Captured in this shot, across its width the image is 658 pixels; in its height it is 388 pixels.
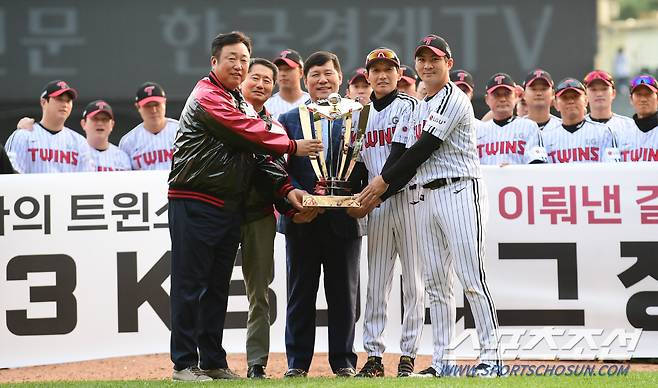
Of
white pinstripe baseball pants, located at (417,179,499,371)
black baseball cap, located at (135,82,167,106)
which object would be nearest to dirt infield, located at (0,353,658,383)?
white pinstripe baseball pants, located at (417,179,499,371)

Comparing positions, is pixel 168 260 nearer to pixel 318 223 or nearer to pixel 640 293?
pixel 318 223

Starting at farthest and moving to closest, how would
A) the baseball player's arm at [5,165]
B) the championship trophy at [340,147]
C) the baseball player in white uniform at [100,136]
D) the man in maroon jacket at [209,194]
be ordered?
the baseball player in white uniform at [100,136] → the baseball player's arm at [5,165] → the championship trophy at [340,147] → the man in maroon jacket at [209,194]

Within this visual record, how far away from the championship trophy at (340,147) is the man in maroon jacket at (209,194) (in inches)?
7.2

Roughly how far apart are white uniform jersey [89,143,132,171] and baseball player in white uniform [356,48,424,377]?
289cm

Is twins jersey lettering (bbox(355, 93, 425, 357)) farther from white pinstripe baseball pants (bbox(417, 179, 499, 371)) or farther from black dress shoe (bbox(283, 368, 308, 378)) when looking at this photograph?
black dress shoe (bbox(283, 368, 308, 378))

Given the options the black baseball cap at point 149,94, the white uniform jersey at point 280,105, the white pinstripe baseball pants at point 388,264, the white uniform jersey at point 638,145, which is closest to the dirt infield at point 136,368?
the white pinstripe baseball pants at point 388,264

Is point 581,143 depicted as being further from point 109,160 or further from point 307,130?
point 109,160

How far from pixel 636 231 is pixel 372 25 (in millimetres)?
5846

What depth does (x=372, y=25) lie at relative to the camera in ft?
40.0

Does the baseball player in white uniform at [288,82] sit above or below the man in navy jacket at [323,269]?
above

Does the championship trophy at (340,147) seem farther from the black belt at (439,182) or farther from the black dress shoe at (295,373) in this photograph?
the black dress shoe at (295,373)

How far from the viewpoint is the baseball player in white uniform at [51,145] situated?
8.05 m

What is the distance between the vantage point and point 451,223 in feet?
18.0

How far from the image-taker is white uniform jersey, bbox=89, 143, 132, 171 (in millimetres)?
8273
